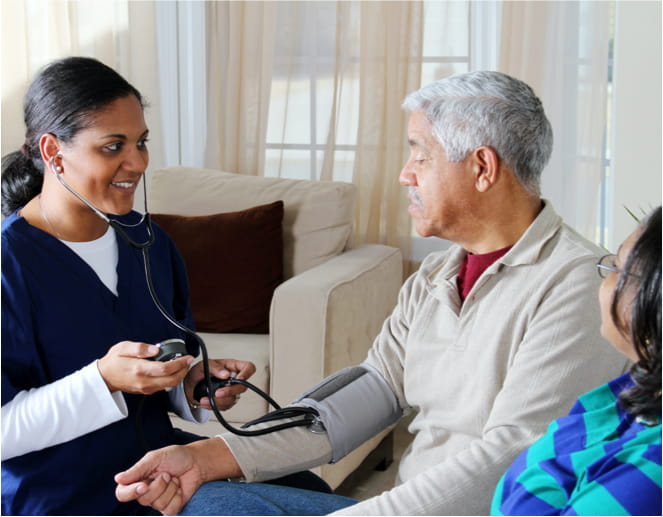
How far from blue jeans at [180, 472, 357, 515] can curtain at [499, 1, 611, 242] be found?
1974 mm

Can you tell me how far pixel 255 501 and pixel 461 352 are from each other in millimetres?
418

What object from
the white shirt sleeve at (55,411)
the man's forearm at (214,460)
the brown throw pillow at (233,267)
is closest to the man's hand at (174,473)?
the man's forearm at (214,460)

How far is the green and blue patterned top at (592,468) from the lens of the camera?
86cm

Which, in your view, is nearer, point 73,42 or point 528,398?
point 528,398

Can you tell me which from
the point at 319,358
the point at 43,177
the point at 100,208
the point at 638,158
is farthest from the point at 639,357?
the point at 638,158

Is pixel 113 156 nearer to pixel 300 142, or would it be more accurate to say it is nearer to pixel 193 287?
pixel 193 287

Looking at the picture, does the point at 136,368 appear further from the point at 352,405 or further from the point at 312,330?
the point at 312,330

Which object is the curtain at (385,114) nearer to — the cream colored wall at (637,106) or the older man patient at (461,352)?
the cream colored wall at (637,106)

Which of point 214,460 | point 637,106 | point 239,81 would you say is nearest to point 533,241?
point 214,460

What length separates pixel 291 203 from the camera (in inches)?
114

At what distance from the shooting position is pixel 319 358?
235cm

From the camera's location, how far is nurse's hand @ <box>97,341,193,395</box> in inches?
50.9

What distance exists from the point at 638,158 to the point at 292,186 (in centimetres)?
119

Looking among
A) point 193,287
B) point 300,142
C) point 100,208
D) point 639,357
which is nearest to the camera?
point 639,357
